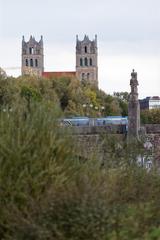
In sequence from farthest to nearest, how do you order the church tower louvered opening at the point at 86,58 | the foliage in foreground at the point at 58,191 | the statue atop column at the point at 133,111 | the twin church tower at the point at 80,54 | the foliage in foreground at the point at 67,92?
the twin church tower at the point at 80,54 < the church tower louvered opening at the point at 86,58 < the foliage in foreground at the point at 67,92 < the statue atop column at the point at 133,111 < the foliage in foreground at the point at 58,191

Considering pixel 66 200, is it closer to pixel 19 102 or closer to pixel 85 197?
pixel 85 197

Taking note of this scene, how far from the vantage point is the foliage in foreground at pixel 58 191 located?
34.5 ft

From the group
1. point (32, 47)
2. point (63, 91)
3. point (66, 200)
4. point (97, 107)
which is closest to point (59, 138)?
point (66, 200)

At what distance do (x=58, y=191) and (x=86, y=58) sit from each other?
543 feet

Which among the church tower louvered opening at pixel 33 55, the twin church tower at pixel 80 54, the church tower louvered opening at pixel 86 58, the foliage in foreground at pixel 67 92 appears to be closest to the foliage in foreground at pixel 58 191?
the foliage in foreground at pixel 67 92

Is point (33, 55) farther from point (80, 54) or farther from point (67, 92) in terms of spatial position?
point (67, 92)

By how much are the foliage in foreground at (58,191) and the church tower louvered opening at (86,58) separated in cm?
16029

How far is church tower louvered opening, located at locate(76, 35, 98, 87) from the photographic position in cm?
17462

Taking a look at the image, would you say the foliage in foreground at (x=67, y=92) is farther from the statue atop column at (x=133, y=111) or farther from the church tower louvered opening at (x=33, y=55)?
the church tower louvered opening at (x=33, y=55)

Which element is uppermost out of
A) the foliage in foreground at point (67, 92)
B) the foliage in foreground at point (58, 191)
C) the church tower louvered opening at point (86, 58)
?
the church tower louvered opening at point (86, 58)

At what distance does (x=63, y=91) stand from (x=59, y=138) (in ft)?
293

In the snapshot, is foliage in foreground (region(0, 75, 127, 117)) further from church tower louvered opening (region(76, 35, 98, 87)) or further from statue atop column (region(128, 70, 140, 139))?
church tower louvered opening (region(76, 35, 98, 87))

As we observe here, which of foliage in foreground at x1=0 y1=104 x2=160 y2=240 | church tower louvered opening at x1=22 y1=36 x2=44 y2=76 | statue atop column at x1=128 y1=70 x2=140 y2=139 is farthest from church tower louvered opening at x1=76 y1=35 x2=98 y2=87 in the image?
foliage in foreground at x1=0 y1=104 x2=160 y2=240

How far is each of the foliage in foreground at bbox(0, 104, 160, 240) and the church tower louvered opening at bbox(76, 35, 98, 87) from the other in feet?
526
